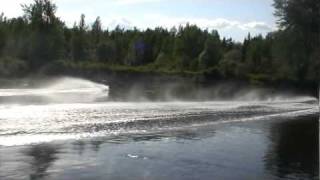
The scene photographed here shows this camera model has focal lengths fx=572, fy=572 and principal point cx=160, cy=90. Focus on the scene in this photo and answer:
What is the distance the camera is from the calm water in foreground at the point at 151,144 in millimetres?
21000

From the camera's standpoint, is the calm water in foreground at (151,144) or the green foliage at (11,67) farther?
the green foliage at (11,67)

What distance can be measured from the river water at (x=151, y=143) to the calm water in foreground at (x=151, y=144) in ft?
0.12

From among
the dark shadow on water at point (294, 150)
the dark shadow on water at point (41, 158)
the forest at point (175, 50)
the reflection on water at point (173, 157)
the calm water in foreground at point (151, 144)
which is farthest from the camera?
the forest at point (175, 50)

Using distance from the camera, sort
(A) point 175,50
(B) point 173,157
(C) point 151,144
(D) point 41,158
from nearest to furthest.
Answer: (D) point 41,158 → (B) point 173,157 → (C) point 151,144 → (A) point 175,50

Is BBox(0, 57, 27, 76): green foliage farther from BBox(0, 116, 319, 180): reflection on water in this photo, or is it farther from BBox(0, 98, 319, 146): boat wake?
BBox(0, 116, 319, 180): reflection on water

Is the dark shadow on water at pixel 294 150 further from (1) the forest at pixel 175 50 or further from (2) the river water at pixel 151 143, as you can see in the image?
(1) the forest at pixel 175 50

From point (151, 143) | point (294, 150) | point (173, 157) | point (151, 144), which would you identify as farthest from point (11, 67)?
point (173, 157)

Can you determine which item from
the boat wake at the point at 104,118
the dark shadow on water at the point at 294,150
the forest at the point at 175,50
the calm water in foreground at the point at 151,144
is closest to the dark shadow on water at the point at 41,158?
the calm water in foreground at the point at 151,144

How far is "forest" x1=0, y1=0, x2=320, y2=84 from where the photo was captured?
3113 inches

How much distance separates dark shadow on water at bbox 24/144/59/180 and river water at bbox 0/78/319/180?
0.04 meters

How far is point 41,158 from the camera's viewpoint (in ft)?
73.6

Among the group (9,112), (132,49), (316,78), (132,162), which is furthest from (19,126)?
(132,49)

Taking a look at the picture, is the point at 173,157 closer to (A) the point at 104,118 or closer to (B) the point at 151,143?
(B) the point at 151,143

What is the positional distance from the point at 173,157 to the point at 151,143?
337 cm
